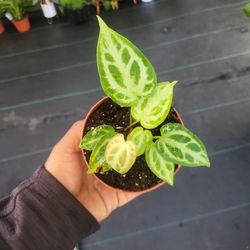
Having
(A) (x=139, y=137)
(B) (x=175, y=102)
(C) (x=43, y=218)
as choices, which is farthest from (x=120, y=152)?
(B) (x=175, y=102)

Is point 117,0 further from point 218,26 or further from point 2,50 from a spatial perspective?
point 2,50

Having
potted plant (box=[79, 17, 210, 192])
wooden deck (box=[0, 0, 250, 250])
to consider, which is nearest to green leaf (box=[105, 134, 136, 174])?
potted plant (box=[79, 17, 210, 192])

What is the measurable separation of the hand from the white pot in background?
3.57ft

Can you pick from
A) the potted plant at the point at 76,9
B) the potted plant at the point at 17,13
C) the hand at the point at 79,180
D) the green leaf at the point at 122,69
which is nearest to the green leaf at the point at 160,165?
the green leaf at the point at 122,69

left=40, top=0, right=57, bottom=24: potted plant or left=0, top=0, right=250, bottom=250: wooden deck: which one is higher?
left=40, top=0, right=57, bottom=24: potted plant

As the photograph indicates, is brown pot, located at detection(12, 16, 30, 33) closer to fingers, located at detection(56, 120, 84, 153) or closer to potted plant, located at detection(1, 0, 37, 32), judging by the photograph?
potted plant, located at detection(1, 0, 37, 32)

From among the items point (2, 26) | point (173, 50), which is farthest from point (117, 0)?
point (2, 26)

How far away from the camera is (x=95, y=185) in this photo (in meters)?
0.95

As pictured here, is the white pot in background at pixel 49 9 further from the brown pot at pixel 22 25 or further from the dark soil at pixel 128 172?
the dark soil at pixel 128 172

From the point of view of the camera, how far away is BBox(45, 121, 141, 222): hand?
0.90 metres

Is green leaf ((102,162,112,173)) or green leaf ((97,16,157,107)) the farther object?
green leaf ((102,162,112,173))

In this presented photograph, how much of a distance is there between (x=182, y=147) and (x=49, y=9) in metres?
1.44

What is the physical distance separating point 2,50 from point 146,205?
1.14 m

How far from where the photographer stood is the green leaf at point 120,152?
60cm
